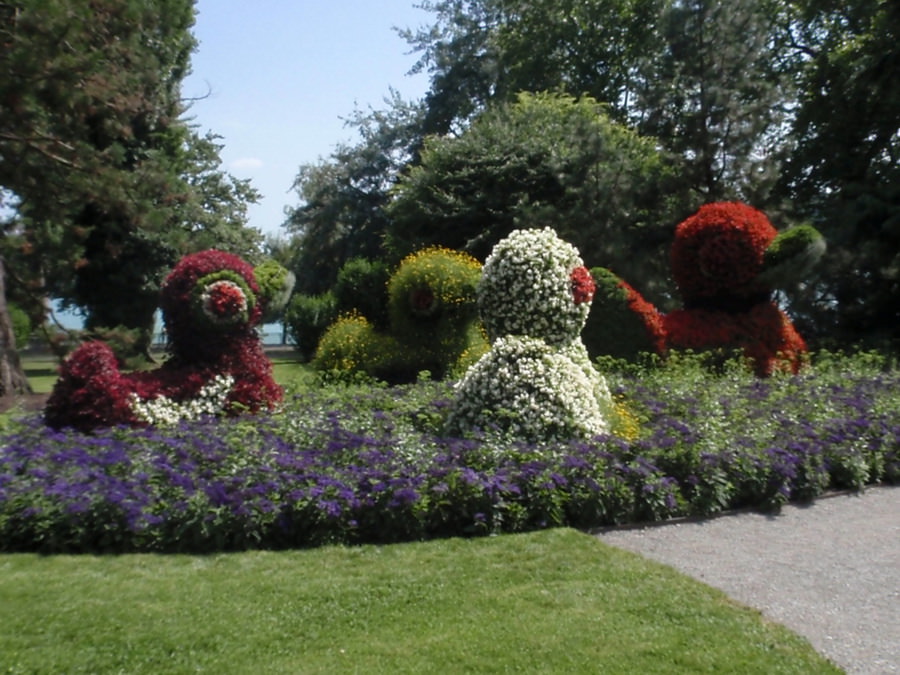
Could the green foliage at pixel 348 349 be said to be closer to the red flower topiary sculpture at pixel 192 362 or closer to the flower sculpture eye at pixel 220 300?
the red flower topiary sculpture at pixel 192 362

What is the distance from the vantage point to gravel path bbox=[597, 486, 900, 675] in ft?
15.9

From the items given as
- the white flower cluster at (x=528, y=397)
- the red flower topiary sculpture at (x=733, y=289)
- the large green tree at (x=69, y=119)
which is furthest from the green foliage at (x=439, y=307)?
the white flower cluster at (x=528, y=397)

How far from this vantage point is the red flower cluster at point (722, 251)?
12.8m

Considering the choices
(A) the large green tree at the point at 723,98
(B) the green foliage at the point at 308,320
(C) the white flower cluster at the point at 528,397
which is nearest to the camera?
(C) the white flower cluster at the point at 528,397

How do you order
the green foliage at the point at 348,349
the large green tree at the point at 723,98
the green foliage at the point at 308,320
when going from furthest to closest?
the green foliage at the point at 308,320 → the large green tree at the point at 723,98 → the green foliage at the point at 348,349

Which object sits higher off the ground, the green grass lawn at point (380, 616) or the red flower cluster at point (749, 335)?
the red flower cluster at point (749, 335)

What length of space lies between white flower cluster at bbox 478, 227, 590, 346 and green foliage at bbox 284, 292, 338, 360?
14.8 m

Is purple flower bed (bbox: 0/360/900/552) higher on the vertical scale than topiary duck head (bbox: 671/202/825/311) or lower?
lower

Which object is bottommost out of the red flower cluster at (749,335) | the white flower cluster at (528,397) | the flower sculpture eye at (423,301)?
the white flower cluster at (528,397)

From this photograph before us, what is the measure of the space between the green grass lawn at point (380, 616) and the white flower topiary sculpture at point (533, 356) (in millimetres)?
1913

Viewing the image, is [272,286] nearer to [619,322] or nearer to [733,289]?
[619,322]

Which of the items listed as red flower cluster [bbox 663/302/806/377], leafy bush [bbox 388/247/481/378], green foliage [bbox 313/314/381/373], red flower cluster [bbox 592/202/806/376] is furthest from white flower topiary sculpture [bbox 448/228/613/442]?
green foliage [bbox 313/314/381/373]

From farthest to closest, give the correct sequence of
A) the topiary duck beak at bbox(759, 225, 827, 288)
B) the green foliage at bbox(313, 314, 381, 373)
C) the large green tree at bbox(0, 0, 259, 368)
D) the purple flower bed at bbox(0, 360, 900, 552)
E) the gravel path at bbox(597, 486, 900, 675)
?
the green foliage at bbox(313, 314, 381, 373)
the topiary duck beak at bbox(759, 225, 827, 288)
the large green tree at bbox(0, 0, 259, 368)
the purple flower bed at bbox(0, 360, 900, 552)
the gravel path at bbox(597, 486, 900, 675)

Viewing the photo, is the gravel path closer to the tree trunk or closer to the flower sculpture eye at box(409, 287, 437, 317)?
the flower sculpture eye at box(409, 287, 437, 317)
